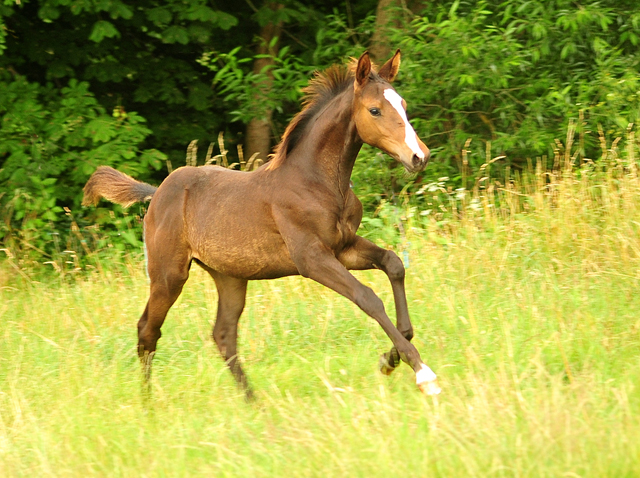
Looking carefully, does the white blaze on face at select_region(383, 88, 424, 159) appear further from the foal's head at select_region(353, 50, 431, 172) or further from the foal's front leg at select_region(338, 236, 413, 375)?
the foal's front leg at select_region(338, 236, 413, 375)

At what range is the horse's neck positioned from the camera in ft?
16.8

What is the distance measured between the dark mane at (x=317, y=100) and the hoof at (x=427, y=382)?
1738 mm

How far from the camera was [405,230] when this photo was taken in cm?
859

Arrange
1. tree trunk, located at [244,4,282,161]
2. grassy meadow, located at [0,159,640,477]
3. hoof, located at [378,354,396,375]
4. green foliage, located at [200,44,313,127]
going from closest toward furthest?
grassy meadow, located at [0,159,640,477] < hoof, located at [378,354,396,375] < green foliage, located at [200,44,313,127] < tree trunk, located at [244,4,282,161]

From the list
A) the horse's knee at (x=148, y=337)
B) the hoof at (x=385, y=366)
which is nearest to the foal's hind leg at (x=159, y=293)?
the horse's knee at (x=148, y=337)

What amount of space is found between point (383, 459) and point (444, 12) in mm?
7645

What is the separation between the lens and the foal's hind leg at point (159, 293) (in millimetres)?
5852

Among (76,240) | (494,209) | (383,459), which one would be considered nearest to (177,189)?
(383,459)

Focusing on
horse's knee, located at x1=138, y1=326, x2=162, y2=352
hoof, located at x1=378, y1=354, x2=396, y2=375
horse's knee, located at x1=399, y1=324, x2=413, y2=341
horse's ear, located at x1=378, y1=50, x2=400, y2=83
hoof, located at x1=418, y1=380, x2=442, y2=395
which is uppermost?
horse's ear, located at x1=378, y1=50, x2=400, y2=83

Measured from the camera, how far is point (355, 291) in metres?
4.76

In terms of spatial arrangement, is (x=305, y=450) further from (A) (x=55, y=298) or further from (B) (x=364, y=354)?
(A) (x=55, y=298)

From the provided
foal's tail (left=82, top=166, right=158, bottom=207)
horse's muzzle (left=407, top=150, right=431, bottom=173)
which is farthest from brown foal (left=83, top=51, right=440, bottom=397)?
foal's tail (left=82, top=166, right=158, bottom=207)

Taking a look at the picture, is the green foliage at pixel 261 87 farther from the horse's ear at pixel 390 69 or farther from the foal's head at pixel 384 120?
the foal's head at pixel 384 120

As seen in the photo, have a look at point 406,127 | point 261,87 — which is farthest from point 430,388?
point 261,87
